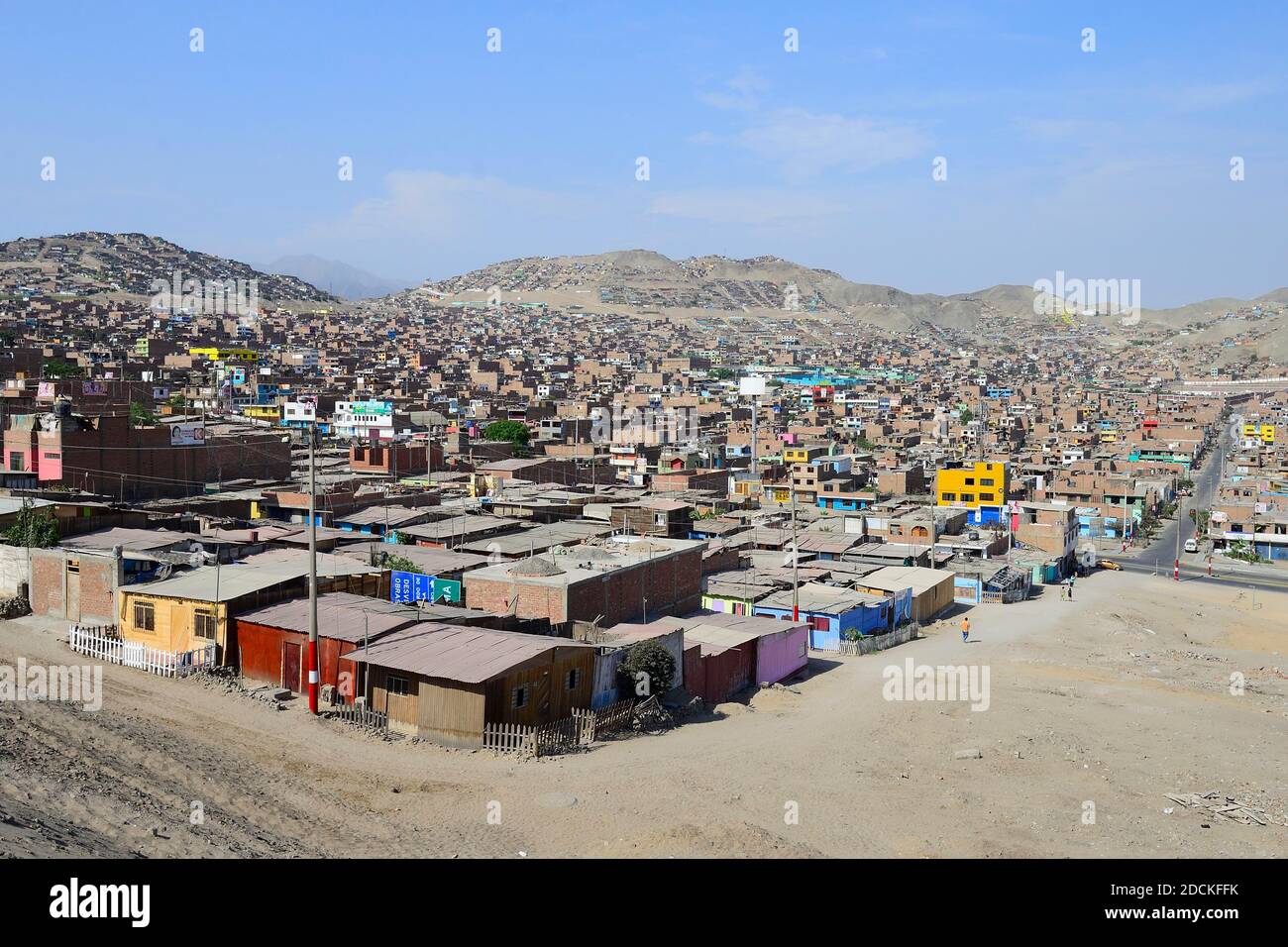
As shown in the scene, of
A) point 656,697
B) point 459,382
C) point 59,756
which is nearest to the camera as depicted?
point 59,756

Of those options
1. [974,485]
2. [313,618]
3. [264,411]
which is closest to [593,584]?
[313,618]

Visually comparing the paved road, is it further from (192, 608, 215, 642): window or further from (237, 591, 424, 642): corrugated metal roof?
(192, 608, 215, 642): window

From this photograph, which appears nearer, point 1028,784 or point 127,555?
point 1028,784

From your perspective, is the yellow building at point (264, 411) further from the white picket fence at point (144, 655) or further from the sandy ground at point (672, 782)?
the white picket fence at point (144, 655)

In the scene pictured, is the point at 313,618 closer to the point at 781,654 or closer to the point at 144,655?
the point at 144,655

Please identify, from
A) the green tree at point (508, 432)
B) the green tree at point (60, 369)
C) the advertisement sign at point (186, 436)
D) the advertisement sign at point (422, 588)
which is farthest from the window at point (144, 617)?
the green tree at point (60, 369)
